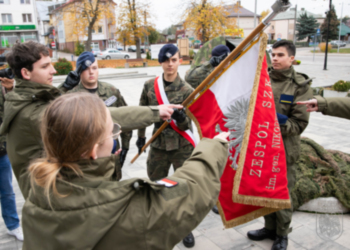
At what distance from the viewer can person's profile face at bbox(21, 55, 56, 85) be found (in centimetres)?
220

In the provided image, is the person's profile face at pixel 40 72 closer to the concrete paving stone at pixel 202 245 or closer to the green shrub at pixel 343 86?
the concrete paving stone at pixel 202 245

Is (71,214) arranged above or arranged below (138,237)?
above

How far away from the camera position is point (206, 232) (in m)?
3.51

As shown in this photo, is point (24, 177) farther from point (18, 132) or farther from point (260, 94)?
point (260, 94)

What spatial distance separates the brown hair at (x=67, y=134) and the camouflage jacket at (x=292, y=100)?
7.24ft

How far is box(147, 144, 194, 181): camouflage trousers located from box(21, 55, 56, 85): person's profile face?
1.60 metres

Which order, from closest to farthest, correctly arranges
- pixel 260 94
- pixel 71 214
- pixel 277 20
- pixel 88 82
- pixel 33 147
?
1. pixel 71 214
2. pixel 33 147
3. pixel 260 94
4. pixel 88 82
5. pixel 277 20

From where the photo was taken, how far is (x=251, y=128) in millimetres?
2527

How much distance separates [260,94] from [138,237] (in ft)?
5.81

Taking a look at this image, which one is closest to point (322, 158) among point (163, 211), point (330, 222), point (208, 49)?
point (330, 222)

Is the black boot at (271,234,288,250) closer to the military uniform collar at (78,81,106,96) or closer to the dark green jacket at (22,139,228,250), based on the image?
the dark green jacket at (22,139,228,250)

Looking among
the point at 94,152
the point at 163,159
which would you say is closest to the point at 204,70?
the point at 163,159

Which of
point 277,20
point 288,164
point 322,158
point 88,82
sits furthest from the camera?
point 277,20

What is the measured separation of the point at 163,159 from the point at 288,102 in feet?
4.99
